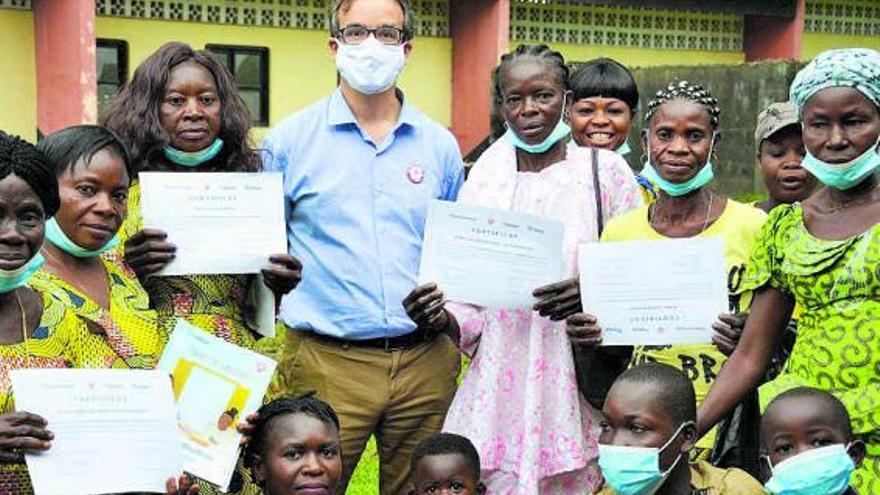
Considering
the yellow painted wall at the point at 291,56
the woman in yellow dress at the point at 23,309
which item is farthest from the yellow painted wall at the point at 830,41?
the woman in yellow dress at the point at 23,309

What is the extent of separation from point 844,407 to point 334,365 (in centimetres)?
196

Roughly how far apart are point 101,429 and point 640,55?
59.0ft

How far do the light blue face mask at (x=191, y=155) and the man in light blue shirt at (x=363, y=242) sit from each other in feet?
1.08

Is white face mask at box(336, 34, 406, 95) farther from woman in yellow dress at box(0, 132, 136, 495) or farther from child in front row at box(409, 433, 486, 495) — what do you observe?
woman in yellow dress at box(0, 132, 136, 495)

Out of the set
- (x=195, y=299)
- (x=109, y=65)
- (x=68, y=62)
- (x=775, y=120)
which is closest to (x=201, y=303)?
(x=195, y=299)

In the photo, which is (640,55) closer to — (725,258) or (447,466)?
(725,258)

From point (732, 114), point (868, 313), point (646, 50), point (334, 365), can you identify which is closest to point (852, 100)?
point (868, 313)

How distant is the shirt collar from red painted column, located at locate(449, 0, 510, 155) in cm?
1370

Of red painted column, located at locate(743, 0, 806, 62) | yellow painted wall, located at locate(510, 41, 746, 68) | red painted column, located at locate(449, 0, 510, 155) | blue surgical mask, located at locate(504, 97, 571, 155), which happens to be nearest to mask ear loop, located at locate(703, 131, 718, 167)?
blue surgical mask, located at locate(504, 97, 571, 155)

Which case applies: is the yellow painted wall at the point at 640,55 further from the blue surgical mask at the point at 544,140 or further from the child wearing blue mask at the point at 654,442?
the child wearing blue mask at the point at 654,442

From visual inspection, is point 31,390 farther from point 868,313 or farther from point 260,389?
point 868,313

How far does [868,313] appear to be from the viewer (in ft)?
11.6

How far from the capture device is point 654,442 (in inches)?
149

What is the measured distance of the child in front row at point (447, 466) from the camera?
177 inches
